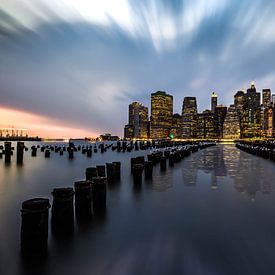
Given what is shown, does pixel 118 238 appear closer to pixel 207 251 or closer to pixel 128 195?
pixel 207 251

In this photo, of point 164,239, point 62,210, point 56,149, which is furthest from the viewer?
point 56,149

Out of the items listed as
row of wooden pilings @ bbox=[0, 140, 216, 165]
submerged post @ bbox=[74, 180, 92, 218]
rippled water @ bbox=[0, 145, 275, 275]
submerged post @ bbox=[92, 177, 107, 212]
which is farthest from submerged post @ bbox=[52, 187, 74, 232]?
row of wooden pilings @ bbox=[0, 140, 216, 165]

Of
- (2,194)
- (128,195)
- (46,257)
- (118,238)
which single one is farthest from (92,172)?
(46,257)

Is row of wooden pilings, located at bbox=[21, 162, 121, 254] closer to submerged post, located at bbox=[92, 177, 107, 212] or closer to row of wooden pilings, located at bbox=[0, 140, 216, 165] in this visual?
submerged post, located at bbox=[92, 177, 107, 212]

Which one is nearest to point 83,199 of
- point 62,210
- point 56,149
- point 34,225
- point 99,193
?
point 99,193

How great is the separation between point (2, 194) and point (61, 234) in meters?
9.19

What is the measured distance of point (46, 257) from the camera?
5715mm

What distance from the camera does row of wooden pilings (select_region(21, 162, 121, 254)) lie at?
5.82 meters

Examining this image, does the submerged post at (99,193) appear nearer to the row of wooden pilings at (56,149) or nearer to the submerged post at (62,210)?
the submerged post at (62,210)

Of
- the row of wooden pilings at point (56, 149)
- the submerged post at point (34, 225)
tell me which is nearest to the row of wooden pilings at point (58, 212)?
the submerged post at point (34, 225)

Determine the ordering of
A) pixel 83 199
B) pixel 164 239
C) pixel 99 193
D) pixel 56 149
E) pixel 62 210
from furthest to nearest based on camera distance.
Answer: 1. pixel 56 149
2. pixel 99 193
3. pixel 83 199
4. pixel 62 210
5. pixel 164 239

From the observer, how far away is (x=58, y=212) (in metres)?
7.22

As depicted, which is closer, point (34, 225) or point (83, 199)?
point (34, 225)

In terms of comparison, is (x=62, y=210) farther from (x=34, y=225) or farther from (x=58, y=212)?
(x=34, y=225)
